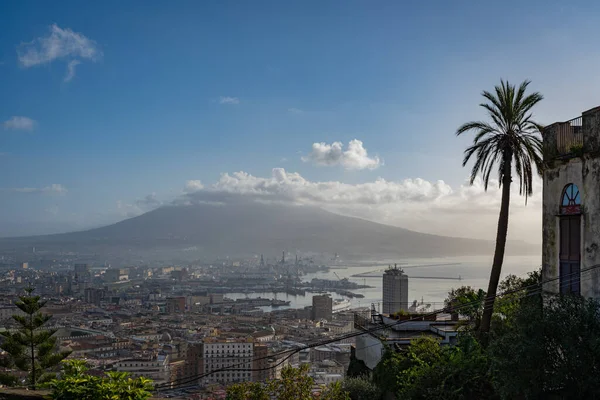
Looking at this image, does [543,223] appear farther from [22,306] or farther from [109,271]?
[109,271]

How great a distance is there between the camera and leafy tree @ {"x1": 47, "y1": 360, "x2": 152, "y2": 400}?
473cm

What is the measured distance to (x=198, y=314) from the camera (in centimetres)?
8712

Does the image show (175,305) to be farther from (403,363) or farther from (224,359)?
(403,363)

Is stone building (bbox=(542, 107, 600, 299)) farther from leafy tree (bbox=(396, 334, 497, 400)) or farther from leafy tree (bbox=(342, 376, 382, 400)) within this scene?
leafy tree (bbox=(342, 376, 382, 400))

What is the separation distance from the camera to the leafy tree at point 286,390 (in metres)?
6.75

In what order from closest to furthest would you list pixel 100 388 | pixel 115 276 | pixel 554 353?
pixel 100 388, pixel 554 353, pixel 115 276

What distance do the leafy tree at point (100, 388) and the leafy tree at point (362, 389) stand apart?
6.38 m

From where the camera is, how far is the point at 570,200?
7.92 meters

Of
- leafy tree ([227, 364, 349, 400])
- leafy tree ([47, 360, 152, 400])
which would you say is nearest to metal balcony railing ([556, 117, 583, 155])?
leafy tree ([227, 364, 349, 400])

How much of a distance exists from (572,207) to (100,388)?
6595mm

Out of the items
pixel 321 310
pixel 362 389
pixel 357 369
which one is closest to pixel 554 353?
pixel 362 389

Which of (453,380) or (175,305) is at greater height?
(453,380)

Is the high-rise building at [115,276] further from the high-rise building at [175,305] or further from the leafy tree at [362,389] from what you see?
the leafy tree at [362,389]

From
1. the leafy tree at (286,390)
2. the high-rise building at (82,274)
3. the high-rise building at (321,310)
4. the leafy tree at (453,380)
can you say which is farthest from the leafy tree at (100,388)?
the high-rise building at (82,274)
